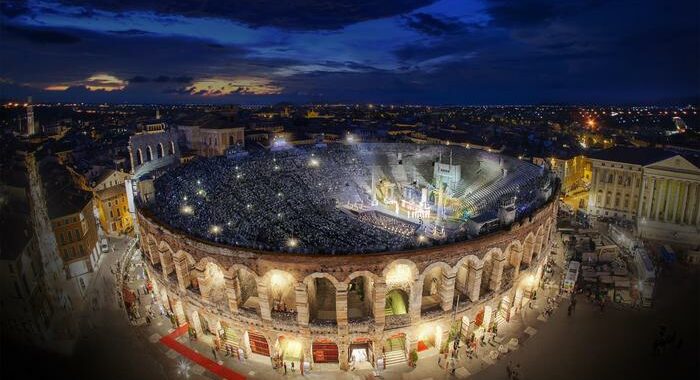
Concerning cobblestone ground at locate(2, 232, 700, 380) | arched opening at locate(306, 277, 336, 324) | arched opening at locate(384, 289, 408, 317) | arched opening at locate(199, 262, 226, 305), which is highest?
arched opening at locate(199, 262, 226, 305)

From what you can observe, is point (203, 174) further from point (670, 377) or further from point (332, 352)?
point (670, 377)

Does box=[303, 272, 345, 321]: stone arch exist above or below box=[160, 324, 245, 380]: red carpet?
above

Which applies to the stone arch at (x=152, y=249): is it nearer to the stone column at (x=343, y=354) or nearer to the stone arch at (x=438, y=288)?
the stone column at (x=343, y=354)

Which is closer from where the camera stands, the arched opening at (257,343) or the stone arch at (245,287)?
the stone arch at (245,287)

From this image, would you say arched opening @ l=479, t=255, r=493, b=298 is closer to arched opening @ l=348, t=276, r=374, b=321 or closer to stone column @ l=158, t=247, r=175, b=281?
arched opening @ l=348, t=276, r=374, b=321

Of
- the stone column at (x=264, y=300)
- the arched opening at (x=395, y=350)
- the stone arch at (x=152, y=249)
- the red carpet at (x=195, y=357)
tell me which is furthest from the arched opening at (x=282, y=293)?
the stone arch at (x=152, y=249)

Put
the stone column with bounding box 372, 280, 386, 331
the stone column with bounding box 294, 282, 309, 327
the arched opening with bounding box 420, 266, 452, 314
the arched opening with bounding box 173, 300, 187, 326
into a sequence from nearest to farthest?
the stone column with bounding box 294, 282, 309, 327, the stone column with bounding box 372, 280, 386, 331, the arched opening with bounding box 420, 266, 452, 314, the arched opening with bounding box 173, 300, 187, 326

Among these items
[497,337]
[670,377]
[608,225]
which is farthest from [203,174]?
[608,225]

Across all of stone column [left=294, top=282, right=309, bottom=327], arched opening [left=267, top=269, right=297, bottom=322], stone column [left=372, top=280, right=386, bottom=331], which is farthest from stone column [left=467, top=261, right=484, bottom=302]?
arched opening [left=267, top=269, right=297, bottom=322]
